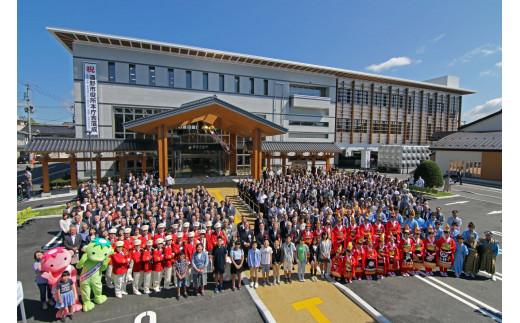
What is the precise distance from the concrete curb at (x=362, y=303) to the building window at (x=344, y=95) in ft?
119

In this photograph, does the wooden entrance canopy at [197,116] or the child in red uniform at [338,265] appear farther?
the wooden entrance canopy at [197,116]

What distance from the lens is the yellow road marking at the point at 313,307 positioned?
6.16 m

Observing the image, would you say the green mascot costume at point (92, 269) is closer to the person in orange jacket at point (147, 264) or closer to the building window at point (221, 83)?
the person in orange jacket at point (147, 264)

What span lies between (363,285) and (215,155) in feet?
65.7

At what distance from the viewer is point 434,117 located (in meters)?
47.7

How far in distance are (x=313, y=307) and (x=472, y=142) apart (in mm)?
36748

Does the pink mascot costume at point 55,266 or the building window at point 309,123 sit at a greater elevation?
the building window at point 309,123

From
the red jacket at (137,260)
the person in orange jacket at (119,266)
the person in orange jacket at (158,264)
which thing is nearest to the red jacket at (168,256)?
the person in orange jacket at (158,264)

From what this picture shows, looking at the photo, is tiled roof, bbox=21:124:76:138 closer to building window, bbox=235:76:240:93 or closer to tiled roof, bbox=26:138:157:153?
tiled roof, bbox=26:138:157:153

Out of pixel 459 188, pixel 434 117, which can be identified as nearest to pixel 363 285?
pixel 459 188

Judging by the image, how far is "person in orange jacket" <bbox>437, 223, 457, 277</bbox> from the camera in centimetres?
830

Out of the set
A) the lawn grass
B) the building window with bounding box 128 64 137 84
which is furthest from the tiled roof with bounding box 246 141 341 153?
the lawn grass

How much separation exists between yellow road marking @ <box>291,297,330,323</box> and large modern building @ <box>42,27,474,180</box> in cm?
1447

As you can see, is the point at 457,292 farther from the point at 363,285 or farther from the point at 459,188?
the point at 459,188
